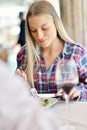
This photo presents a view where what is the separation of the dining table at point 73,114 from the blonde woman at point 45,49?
0.35m

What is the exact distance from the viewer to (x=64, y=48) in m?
1.68

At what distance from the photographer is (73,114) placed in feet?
3.71

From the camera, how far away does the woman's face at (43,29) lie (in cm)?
164

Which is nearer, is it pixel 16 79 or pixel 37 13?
pixel 16 79

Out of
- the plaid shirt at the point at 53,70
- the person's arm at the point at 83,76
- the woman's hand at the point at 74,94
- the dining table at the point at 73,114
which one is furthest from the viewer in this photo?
the plaid shirt at the point at 53,70

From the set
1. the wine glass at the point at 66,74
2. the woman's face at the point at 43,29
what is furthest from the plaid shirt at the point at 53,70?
the wine glass at the point at 66,74

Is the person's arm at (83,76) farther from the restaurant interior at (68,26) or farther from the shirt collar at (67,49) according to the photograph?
the restaurant interior at (68,26)

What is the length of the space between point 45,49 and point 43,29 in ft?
0.45

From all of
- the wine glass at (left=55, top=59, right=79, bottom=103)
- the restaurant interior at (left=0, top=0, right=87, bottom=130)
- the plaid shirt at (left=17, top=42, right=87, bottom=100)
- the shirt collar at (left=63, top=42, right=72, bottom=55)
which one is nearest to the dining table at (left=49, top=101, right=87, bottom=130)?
the restaurant interior at (left=0, top=0, right=87, bottom=130)

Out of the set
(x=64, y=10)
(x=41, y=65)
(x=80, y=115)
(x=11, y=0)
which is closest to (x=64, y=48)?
(x=41, y=65)

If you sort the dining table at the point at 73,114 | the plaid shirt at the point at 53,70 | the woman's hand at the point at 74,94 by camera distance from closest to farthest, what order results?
1. the dining table at the point at 73,114
2. the woman's hand at the point at 74,94
3. the plaid shirt at the point at 53,70

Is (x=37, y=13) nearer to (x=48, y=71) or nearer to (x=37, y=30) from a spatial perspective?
(x=37, y=30)

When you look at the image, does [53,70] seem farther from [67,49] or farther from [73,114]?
[73,114]

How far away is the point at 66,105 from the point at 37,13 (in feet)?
2.14
